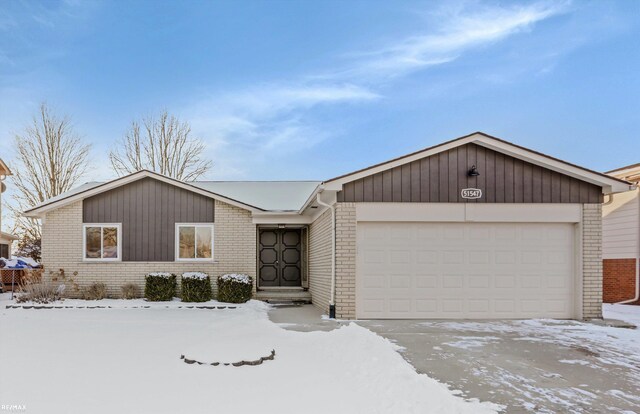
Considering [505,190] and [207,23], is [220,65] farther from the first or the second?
[505,190]

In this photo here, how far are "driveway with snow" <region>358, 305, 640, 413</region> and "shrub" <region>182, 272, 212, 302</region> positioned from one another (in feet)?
18.7

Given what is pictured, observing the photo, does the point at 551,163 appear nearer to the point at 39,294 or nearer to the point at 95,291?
the point at 95,291

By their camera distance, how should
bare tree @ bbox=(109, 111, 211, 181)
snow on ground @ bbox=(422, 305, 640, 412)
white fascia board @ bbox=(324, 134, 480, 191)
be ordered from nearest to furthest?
1. snow on ground @ bbox=(422, 305, 640, 412)
2. white fascia board @ bbox=(324, 134, 480, 191)
3. bare tree @ bbox=(109, 111, 211, 181)

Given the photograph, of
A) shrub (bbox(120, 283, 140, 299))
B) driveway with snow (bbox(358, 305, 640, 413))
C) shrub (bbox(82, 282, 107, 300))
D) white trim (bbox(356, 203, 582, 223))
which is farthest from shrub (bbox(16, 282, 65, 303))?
driveway with snow (bbox(358, 305, 640, 413))

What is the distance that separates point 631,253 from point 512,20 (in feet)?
25.3

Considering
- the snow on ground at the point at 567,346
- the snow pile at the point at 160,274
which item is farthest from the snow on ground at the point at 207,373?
the snow pile at the point at 160,274

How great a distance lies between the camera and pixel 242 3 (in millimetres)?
13836

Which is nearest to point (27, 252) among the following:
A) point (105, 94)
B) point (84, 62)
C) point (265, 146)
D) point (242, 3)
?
point (105, 94)

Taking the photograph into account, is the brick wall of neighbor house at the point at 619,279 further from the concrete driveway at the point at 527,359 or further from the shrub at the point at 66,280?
the shrub at the point at 66,280

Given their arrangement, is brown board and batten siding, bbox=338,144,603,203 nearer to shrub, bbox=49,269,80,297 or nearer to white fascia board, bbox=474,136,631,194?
white fascia board, bbox=474,136,631,194

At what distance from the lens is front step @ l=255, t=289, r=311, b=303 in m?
13.5

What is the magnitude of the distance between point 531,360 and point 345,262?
4.35 m

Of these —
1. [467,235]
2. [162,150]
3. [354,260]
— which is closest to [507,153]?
[467,235]

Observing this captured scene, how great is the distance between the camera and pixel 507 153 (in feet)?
32.0
